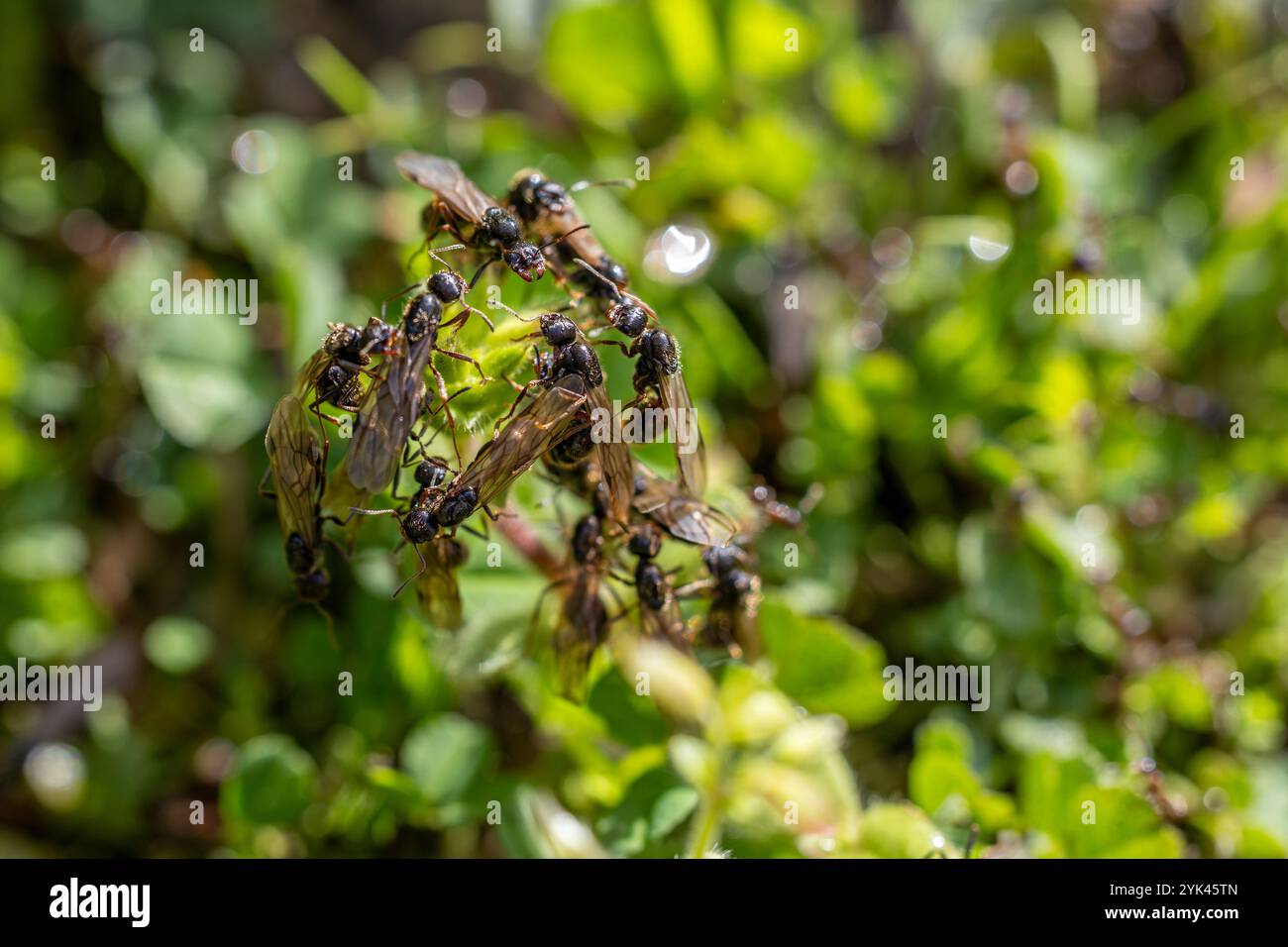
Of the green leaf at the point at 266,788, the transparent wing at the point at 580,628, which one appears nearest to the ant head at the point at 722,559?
the transparent wing at the point at 580,628

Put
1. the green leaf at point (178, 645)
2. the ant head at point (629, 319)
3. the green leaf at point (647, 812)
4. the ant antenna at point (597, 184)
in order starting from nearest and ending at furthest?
the ant head at point (629, 319), the green leaf at point (647, 812), the ant antenna at point (597, 184), the green leaf at point (178, 645)

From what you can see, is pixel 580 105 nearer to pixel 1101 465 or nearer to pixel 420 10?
pixel 420 10

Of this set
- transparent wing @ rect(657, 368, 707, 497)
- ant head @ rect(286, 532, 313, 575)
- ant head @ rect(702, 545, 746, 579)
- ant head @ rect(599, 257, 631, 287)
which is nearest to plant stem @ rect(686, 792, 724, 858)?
ant head @ rect(702, 545, 746, 579)

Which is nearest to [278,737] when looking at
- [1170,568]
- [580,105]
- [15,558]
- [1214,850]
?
[15,558]

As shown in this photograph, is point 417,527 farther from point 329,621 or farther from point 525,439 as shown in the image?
point 329,621

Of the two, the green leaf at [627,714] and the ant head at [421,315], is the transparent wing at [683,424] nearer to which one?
the ant head at [421,315]
